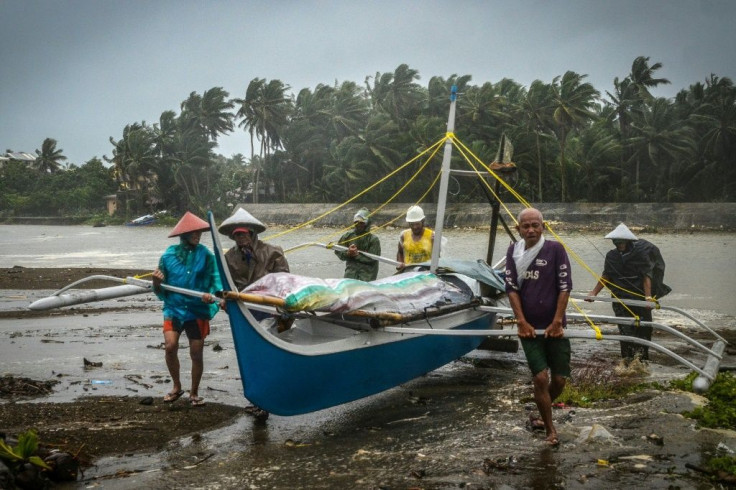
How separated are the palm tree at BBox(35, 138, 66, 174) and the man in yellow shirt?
285 ft

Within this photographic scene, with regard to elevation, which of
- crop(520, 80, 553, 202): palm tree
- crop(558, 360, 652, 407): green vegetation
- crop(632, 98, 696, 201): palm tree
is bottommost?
crop(558, 360, 652, 407): green vegetation

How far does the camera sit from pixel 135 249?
3416 centimetres

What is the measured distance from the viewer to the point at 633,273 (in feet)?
24.2

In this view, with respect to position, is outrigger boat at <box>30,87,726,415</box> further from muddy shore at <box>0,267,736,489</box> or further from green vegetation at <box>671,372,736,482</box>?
muddy shore at <box>0,267,736,489</box>

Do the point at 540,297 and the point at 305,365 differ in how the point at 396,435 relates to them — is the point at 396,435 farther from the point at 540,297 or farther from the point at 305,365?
the point at 540,297

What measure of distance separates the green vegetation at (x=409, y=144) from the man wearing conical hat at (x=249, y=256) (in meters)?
27.5

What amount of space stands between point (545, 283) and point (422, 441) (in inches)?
59.5

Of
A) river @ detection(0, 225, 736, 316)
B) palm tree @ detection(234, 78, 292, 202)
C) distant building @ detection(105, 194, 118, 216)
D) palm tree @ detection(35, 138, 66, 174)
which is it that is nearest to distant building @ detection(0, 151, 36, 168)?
palm tree @ detection(35, 138, 66, 174)

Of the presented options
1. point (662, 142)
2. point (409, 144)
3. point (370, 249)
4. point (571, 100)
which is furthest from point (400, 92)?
point (370, 249)

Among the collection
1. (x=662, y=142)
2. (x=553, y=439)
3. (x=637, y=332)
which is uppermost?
(x=662, y=142)

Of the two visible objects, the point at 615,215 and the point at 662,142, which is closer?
the point at 615,215

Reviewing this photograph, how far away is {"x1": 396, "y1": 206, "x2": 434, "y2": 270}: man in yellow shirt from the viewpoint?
800 cm

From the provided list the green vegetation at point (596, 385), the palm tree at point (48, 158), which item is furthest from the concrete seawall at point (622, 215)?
the palm tree at point (48, 158)

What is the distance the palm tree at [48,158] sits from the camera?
281 ft
